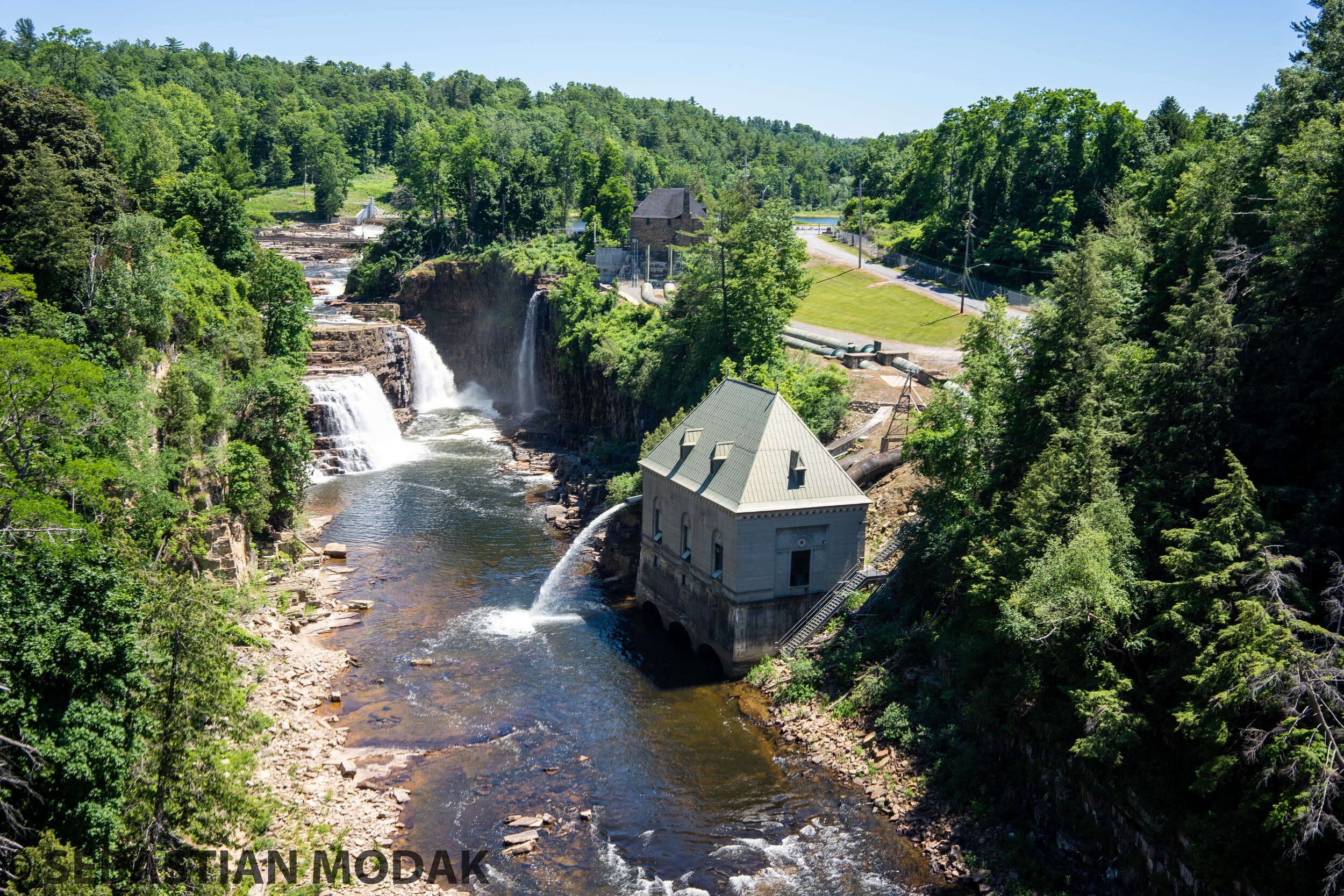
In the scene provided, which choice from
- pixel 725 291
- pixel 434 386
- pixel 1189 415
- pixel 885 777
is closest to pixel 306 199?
pixel 434 386

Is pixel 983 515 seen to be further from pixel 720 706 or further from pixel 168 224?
pixel 168 224

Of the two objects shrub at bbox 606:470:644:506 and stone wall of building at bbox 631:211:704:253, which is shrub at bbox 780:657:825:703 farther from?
stone wall of building at bbox 631:211:704:253

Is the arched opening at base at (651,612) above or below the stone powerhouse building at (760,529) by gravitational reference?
below

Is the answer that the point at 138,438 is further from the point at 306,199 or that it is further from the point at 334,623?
the point at 306,199

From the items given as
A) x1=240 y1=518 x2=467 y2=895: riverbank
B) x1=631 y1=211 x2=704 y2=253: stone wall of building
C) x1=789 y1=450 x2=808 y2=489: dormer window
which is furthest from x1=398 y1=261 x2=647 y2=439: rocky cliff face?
x1=789 y1=450 x2=808 y2=489: dormer window

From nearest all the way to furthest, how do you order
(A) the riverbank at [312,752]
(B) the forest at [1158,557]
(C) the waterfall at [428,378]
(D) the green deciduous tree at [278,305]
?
(B) the forest at [1158,557]
(A) the riverbank at [312,752]
(D) the green deciduous tree at [278,305]
(C) the waterfall at [428,378]

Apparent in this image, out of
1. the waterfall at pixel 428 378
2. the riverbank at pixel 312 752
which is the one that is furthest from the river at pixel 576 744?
the waterfall at pixel 428 378

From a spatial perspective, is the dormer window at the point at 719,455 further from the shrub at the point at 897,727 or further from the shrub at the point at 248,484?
the shrub at the point at 248,484
